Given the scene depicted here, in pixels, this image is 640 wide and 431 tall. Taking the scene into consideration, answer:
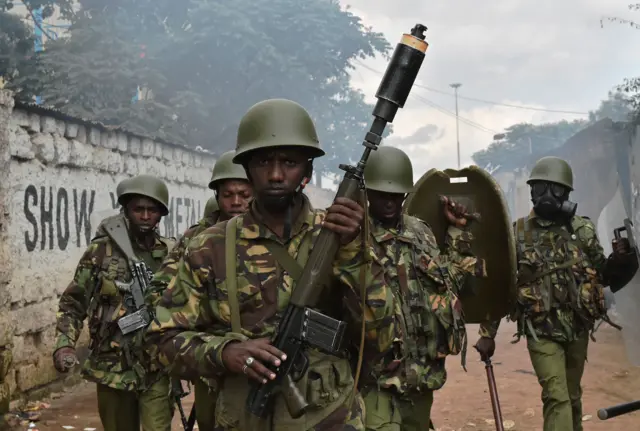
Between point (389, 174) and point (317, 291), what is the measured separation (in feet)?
6.80

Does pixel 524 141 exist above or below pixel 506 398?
above

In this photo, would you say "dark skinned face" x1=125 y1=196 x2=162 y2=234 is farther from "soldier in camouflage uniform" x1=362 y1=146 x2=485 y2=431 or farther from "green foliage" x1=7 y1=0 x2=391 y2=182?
"green foliage" x1=7 y1=0 x2=391 y2=182

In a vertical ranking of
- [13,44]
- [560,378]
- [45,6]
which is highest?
[45,6]

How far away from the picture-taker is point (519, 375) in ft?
31.0

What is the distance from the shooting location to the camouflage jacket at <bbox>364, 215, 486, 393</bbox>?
410 cm

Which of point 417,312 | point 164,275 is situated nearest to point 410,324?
point 417,312

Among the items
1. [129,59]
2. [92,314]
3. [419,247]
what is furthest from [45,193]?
[129,59]

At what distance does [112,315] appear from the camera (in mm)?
4699

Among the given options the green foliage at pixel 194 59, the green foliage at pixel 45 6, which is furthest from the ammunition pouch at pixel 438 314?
the green foliage at pixel 45 6

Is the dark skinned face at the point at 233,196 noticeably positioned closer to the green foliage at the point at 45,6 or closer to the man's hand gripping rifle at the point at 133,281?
the man's hand gripping rifle at the point at 133,281

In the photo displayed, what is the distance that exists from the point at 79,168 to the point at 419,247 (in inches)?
230

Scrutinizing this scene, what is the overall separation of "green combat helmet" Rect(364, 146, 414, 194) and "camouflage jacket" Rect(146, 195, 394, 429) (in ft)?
5.81

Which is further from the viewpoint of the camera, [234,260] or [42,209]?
[42,209]

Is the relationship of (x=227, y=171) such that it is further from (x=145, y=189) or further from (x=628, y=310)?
(x=628, y=310)
